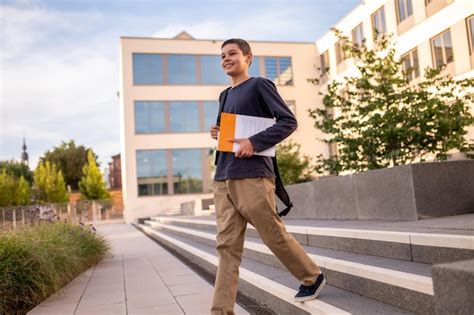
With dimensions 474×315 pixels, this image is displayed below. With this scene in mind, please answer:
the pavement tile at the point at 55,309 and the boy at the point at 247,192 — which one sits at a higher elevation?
the boy at the point at 247,192

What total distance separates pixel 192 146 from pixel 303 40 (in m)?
10.7

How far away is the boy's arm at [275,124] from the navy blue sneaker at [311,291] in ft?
3.45

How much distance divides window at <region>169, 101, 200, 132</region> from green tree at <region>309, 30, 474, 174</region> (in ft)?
66.5

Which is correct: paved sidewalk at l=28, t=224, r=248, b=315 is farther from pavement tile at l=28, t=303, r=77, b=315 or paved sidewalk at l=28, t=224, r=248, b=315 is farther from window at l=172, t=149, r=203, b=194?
window at l=172, t=149, r=203, b=194

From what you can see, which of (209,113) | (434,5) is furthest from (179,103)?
(434,5)

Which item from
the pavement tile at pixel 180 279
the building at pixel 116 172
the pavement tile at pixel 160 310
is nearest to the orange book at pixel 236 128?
the pavement tile at pixel 160 310

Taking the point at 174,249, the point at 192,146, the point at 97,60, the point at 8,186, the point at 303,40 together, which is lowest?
the point at 174,249

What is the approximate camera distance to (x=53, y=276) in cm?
479

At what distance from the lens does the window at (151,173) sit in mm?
26891

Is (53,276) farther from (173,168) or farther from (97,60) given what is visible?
(173,168)

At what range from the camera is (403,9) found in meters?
18.3

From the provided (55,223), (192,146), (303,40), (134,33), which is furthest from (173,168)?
(55,223)

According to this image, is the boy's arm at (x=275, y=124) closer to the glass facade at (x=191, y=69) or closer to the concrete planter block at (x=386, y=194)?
the concrete planter block at (x=386, y=194)

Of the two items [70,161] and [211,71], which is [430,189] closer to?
[211,71]
